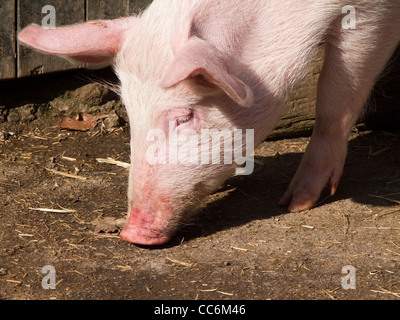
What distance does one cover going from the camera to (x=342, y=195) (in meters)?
4.76

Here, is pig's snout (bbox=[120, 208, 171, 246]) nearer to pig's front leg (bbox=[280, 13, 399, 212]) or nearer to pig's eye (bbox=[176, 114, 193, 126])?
pig's eye (bbox=[176, 114, 193, 126])

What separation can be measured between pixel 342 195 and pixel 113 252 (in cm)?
145

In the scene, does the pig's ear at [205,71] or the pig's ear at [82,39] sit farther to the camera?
the pig's ear at [82,39]

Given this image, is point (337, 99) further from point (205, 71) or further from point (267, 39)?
point (205, 71)

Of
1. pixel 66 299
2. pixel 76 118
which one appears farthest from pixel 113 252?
pixel 76 118

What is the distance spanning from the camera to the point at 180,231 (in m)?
4.28

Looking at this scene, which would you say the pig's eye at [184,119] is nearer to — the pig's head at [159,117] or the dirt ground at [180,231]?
the pig's head at [159,117]

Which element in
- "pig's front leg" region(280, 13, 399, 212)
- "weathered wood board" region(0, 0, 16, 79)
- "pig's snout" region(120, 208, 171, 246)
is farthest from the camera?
"weathered wood board" region(0, 0, 16, 79)

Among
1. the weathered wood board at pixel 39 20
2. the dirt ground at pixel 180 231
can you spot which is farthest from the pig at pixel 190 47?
the weathered wood board at pixel 39 20

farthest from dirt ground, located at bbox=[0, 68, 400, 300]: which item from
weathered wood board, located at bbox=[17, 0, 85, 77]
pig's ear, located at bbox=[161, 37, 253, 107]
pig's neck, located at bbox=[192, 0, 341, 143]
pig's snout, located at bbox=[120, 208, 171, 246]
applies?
pig's ear, located at bbox=[161, 37, 253, 107]

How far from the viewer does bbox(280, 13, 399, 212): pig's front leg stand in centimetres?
434

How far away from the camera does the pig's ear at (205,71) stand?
350cm

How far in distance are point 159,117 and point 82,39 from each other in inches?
20.7

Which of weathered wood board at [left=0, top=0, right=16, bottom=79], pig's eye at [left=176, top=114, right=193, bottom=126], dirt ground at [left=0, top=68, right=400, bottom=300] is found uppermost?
weathered wood board at [left=0, top=0, right=16, bottom=79]
